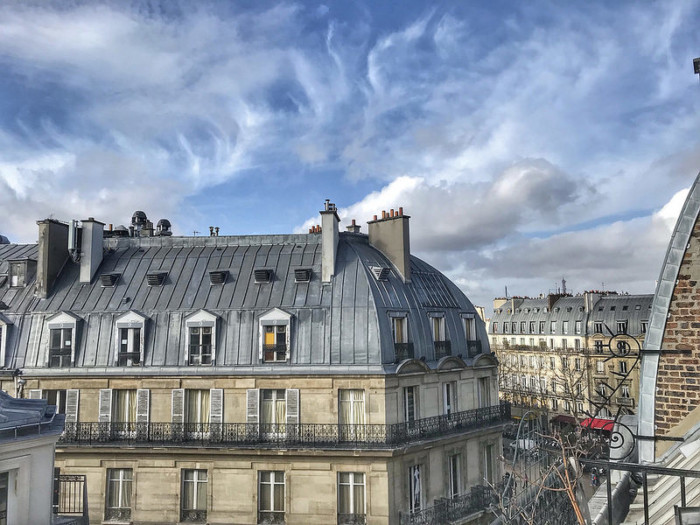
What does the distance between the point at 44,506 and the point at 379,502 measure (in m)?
12.4

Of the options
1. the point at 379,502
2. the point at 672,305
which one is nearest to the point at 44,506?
the point at 379,502

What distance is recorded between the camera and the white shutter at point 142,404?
24.9 meters

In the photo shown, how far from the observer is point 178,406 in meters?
24.8

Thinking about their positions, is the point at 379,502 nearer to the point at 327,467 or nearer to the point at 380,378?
the point at 327,467

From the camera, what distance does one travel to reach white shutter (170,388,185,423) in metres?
24.6

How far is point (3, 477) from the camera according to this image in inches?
525

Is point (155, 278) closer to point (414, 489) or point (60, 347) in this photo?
point (60, 347)

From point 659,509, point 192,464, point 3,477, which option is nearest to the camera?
point 659,509

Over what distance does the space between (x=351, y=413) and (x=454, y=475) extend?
20.7ft

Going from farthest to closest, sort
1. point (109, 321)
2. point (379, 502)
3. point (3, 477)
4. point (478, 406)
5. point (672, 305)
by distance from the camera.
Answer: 1. point (478, 406)
2. point (109, 321)
3. point (379, 502)
4. point (3, 477)
5. point (672, 305)

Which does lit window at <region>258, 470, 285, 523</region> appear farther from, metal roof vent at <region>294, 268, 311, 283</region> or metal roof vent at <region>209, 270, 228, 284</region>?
metal roof vent at <region>209, 270, 228, 284</region>

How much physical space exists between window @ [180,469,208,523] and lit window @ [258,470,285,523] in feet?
7.79

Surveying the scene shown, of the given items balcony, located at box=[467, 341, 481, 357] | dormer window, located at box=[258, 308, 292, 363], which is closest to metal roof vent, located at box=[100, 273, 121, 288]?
dormer window, located at box=[258, 308, 292, 363]

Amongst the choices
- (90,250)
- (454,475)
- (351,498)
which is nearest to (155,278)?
(90,250)
